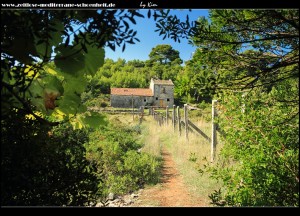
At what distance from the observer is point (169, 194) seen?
19.4 ft

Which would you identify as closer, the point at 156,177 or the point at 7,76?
the point at 7,76

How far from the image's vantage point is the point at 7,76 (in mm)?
1803

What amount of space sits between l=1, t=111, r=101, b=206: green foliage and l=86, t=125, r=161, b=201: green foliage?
4.36 metres

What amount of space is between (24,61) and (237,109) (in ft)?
11.2

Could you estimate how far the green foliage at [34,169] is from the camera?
6.50 feet

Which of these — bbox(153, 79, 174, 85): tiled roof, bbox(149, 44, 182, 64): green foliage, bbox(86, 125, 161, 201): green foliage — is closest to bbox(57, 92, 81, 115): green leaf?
bbox(149, 44, 182, 64): green foliage

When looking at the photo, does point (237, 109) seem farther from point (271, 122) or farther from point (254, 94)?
point (271, 122)

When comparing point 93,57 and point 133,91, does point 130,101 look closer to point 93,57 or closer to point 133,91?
point 133,91

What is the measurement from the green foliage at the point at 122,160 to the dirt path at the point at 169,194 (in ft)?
1.10

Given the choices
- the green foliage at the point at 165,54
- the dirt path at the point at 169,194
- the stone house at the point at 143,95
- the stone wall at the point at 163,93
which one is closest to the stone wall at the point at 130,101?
the stone house at the point at 143,95

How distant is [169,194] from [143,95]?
8.77 feet

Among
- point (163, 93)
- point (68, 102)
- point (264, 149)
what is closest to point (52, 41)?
point (68, 102)

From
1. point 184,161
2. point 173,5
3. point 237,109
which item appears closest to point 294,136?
point 237,109

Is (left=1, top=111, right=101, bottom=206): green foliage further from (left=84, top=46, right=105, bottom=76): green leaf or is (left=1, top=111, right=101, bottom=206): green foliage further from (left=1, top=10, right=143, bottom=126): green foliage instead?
(left=84, top=46, right=105, bottom=76): green leaf
